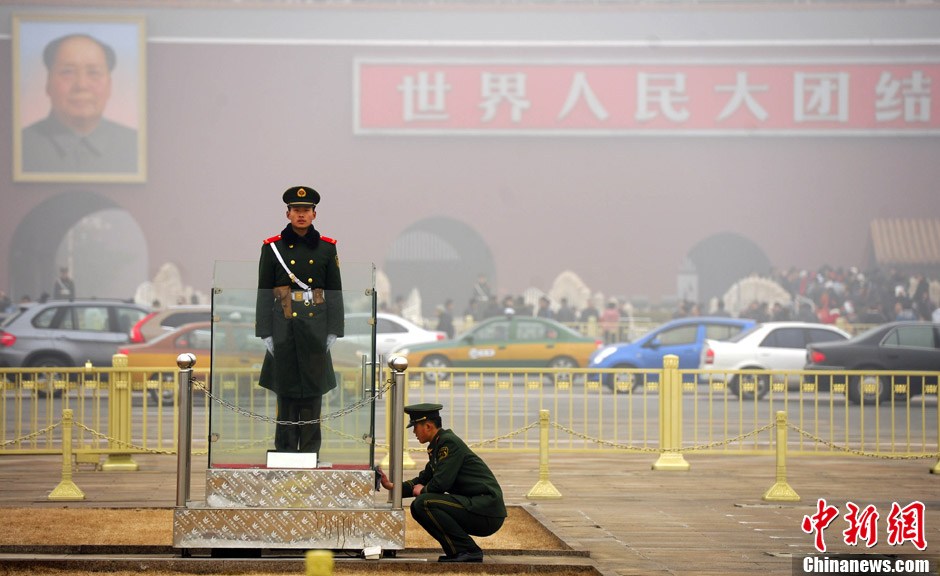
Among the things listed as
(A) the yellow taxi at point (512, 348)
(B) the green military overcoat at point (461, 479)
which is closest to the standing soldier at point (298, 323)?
(B) the green military overcoat at point (461, 479)

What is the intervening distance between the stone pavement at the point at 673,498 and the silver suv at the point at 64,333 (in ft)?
26.9

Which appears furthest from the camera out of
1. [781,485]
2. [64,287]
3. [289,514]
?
[64,287]

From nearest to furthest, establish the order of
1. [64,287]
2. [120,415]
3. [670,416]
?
[120,415] → [670,416] → [64,287]

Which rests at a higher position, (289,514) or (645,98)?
(645,98)

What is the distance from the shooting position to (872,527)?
870 centimetres

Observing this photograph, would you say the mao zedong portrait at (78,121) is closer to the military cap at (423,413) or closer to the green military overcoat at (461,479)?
the military cap at (423,413)

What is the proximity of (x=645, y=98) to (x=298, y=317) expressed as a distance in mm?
25311

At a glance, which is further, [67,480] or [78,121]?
[78,121]

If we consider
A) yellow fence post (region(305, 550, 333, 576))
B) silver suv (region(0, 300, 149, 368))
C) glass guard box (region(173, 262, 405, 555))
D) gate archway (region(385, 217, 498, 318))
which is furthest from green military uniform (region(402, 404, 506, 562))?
gate archway (region(385, 217, 498, 318))

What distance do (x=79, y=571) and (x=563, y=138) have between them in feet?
85.8

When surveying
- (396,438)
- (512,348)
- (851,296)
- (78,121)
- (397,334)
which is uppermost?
(78,121)

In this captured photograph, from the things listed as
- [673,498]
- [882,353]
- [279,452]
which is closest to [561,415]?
[882,353]

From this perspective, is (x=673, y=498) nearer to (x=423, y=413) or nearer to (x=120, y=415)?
(x=423, y=413)

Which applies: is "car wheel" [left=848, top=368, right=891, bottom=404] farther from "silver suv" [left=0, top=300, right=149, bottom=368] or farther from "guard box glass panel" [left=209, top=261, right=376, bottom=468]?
"silver suv" [left=0, top=300, right=149, bottom=368]
